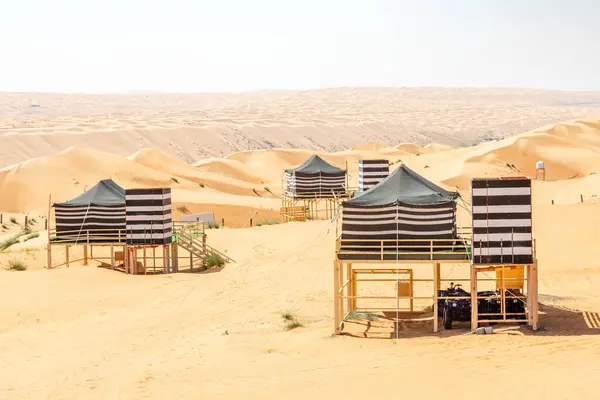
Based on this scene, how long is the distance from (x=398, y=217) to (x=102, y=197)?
1584 centimetres

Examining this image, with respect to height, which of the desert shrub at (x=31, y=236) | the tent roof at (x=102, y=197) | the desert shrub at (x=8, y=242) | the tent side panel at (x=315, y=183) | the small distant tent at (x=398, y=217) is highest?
the tent side panel at (x=315, y=183)

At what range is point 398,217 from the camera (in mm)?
21625

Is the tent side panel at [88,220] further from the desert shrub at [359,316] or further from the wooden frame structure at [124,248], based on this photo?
the desert shrub at [359,316]

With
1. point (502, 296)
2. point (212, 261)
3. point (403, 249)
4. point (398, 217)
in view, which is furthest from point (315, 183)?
point (502, 296)

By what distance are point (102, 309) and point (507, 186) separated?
12.6 meters

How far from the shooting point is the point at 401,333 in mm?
20766

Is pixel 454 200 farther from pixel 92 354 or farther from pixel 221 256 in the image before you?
pixel 221 256

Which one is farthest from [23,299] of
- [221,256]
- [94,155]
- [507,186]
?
[94,155]

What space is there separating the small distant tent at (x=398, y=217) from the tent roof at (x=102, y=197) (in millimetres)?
14362

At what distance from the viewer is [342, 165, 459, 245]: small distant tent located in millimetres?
21562

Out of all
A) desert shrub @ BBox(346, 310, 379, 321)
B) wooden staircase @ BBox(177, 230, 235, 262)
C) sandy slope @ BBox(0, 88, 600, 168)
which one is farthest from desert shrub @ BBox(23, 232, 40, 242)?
sandy slope @ BBox(0, 88, 600, 168)

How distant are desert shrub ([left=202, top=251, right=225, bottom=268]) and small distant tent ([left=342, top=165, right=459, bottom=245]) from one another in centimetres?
1265

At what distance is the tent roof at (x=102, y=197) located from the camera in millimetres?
33750

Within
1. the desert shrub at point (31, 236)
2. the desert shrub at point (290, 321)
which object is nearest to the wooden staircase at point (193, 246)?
the desert shrub at point (31, 236)
